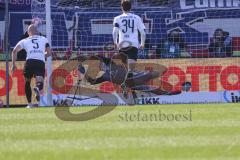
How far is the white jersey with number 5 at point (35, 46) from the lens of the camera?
1570 centimetres

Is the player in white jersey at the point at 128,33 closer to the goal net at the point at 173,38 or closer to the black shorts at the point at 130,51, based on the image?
the black shorts at the point at 130,51

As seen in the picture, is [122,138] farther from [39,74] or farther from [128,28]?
[39,74]

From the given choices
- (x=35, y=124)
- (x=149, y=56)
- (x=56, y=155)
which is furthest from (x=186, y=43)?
(x=56, y=155)

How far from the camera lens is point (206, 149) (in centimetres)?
698

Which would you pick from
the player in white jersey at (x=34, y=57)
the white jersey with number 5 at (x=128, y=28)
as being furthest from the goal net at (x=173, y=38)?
the white jersey with number 5 at (x=128, y=28)

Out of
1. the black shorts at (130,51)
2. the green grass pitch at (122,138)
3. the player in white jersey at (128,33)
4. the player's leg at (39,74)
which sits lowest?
the green grass pitch at (122,138)

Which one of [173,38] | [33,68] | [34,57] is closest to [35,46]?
[34,57]

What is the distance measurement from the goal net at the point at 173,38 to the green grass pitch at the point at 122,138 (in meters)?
6.47

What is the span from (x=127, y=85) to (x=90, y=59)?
331cm

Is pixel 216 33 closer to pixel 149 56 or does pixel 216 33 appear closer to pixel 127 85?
pixel 149 56

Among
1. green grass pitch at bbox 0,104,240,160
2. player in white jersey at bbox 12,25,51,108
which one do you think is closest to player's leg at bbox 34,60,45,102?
player in white jersey at bbox 12,25,51,108

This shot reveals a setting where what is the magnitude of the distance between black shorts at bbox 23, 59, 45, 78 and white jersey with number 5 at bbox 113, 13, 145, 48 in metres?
1.79

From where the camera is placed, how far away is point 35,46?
15695 mm

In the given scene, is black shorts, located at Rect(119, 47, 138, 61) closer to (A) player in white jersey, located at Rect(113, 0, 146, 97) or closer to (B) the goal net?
(A) player in white jersey, located at Rect(113, 0, 146, 97)
